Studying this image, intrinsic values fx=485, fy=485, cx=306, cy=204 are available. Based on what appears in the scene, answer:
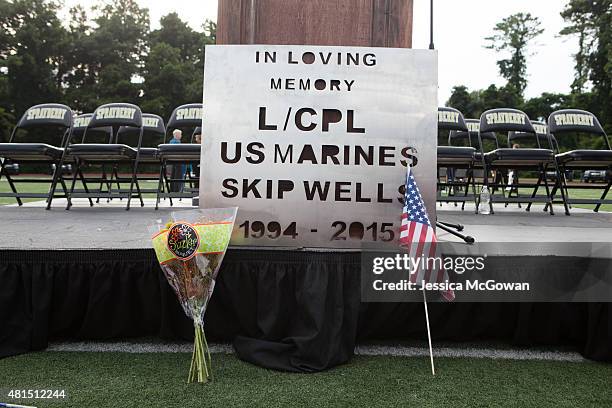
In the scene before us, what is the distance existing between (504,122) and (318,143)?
9.47 ft

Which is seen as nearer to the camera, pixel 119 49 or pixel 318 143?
pixel 318 143

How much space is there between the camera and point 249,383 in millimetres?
1438

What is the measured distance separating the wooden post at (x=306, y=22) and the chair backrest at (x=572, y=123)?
8.22 feet

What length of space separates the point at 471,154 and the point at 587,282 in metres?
2.28

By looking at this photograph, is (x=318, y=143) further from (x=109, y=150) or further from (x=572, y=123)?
(x=572, y=123)

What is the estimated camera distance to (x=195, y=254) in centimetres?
142

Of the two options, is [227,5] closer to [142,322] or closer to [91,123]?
[142,322]

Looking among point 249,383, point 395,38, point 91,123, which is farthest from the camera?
point 91,123

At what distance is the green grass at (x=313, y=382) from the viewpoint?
1.32 m

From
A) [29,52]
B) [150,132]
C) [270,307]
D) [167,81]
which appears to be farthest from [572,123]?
[29,52]

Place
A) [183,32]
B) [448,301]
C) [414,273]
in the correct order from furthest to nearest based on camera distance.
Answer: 1. [183,32]
2. [448,301]
3. [414,273]

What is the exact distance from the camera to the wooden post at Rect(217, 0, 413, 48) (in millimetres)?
2246

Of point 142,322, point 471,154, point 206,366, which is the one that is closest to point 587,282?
point 206,366

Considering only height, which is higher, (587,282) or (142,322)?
(587,282)
